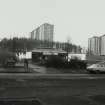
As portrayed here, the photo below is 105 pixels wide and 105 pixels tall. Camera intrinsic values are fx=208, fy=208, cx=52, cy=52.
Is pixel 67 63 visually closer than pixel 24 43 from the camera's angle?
Yes

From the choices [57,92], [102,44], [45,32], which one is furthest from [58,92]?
[45,32]

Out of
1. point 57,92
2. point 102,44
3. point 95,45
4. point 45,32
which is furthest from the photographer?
point 95,45

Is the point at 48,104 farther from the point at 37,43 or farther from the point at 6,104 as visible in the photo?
the point at 37,43

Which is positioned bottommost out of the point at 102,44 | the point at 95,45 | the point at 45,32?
the point at 95,45

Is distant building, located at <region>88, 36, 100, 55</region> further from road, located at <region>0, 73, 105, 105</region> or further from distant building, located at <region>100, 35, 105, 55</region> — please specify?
road, located at <region>0, 73, 105, 105</region>

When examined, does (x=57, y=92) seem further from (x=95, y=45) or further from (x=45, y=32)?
(x=95, y=45)

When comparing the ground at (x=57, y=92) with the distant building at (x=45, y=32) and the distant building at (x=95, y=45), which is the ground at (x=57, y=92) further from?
the distant building at (x=95, y=45)

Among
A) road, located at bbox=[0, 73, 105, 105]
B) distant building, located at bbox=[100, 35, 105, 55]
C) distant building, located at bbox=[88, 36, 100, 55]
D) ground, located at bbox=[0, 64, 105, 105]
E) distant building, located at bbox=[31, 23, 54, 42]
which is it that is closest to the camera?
road, located at bbox=[0, 73, 105, 105]

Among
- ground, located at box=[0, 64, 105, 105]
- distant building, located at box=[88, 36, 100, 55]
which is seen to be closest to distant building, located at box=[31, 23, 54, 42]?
distant building, located at box=[88, 36, 100, 55]

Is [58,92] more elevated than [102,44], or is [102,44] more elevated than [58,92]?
[102,44]

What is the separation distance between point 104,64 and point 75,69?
6.69 m

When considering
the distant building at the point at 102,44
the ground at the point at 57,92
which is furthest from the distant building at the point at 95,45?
the ground at the point at 57,92

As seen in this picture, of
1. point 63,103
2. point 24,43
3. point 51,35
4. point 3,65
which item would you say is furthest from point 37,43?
point 63,103

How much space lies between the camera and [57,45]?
108500 mm
